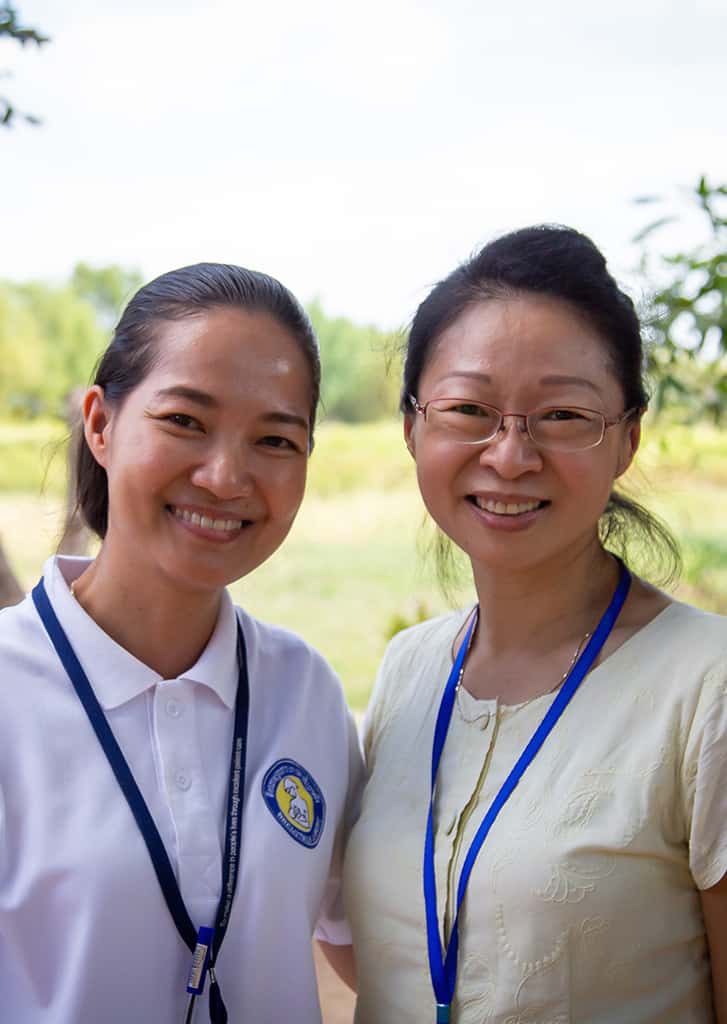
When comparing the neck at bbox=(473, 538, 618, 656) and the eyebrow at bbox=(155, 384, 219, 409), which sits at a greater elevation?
the eyebrow at bbox=(155, 384, 219, 409)

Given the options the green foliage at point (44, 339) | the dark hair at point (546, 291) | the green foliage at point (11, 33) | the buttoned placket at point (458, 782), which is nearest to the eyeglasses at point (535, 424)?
the dark hair at point (546, 291)

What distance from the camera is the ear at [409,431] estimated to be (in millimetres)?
2219

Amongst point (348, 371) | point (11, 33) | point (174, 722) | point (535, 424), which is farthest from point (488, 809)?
point (348, 371)

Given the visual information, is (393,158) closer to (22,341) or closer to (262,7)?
(262,7)

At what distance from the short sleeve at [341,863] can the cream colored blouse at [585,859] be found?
0.41ft

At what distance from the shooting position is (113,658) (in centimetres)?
Answer: 193

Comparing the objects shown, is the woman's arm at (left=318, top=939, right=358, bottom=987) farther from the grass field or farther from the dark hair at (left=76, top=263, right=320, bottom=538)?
the grass field

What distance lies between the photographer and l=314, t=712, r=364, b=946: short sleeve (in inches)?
87.0

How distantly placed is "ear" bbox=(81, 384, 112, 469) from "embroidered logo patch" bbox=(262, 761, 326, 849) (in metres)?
0.60

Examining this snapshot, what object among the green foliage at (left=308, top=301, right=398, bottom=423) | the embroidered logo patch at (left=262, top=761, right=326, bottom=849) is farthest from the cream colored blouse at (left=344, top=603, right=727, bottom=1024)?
the green foliage at (left=308, top=301, right=398, bottom=423)

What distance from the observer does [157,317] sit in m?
2.02

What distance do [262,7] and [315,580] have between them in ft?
23.6

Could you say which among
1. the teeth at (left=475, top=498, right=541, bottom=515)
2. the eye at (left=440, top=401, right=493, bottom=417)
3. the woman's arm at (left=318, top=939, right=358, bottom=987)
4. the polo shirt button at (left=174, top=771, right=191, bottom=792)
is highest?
the eye at (left=440, top=401, right=493, bottom=417)

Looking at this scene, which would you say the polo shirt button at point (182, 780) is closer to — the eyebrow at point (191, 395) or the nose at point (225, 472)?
the nose at point (225, 472)
